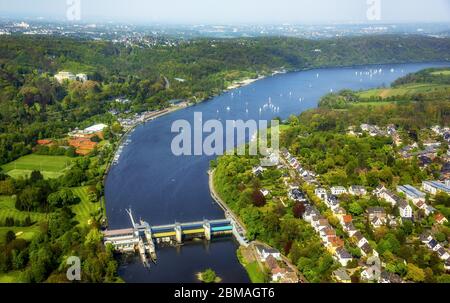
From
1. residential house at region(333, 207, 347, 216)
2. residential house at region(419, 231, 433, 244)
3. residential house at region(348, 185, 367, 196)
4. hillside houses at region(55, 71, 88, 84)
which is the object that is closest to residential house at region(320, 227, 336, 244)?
residential house at region(333, 207, 347, 216)

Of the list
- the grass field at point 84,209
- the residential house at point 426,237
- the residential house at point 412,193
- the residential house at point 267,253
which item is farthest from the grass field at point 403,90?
the residential house at point 267,253

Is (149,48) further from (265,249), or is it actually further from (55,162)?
(265,249)

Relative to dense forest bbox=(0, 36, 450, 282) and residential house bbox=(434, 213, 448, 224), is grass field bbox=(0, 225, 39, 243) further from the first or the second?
residential house bbox=(434, 213, 448, 224)

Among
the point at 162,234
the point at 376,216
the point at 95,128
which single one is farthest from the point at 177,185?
the point at 95,128

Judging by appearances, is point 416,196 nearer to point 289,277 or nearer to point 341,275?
point 341,275

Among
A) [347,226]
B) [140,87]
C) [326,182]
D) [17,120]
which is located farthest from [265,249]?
[140,87]

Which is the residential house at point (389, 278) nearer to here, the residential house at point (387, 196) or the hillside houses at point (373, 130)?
the residential house at point (387, 196)
